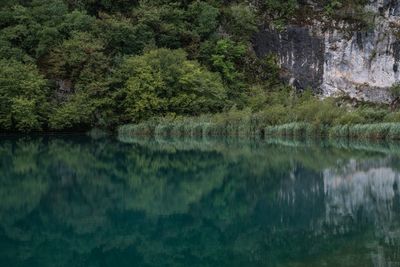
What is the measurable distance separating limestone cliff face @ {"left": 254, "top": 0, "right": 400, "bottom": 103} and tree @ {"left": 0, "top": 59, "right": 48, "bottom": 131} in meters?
18.4

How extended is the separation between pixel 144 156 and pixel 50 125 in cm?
1717

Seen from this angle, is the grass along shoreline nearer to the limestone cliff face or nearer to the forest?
the forest

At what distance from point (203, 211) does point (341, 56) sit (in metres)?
36.0

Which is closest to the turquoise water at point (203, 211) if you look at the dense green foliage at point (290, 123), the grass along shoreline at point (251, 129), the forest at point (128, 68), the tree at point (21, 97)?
the grass along shoreline at point (251, 129)

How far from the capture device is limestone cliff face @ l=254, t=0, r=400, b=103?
142 feet

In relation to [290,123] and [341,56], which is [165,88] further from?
[341,56]

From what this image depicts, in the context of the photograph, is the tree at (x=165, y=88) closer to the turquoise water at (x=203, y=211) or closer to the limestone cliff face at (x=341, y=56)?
the limestone cliff face at (x=341, y=56)

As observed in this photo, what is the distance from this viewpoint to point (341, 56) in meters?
43.8

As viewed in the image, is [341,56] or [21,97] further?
[341,56]

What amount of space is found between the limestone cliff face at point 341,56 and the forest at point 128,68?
1.44 meters

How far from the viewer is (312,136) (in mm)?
29297

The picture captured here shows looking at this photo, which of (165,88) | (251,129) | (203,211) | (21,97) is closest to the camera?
(203,211)

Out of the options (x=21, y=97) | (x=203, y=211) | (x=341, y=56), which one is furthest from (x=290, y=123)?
(x=203, y=211)

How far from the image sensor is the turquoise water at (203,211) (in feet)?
24.1
